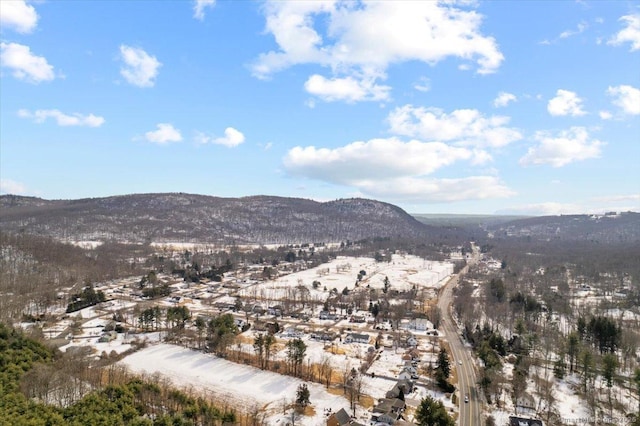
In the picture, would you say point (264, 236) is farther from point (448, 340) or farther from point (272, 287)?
point (448, 340)

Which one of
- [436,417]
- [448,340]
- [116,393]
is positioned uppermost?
[116,393]

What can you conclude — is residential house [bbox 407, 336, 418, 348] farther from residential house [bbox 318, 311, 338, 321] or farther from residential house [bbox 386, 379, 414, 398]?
residential house [bbox 318, 311, 338, 321]

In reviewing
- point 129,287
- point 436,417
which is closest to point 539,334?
point 436,417

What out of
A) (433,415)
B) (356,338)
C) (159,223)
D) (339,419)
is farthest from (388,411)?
(159,223)

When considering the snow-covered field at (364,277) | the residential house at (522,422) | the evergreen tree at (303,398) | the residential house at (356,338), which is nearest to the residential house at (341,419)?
the evergreen tree at (303,398)

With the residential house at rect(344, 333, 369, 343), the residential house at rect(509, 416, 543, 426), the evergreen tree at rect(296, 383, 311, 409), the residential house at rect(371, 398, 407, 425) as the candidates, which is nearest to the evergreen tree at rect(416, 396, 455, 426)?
the residential house at rect(371, 398, 407, 425)

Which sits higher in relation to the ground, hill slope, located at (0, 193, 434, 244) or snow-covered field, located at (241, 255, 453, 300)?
hill slope, located at (0, 193, 434, 244)

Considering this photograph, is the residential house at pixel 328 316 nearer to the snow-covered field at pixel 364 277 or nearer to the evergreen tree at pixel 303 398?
the snow-covered field at pixel 364 277
